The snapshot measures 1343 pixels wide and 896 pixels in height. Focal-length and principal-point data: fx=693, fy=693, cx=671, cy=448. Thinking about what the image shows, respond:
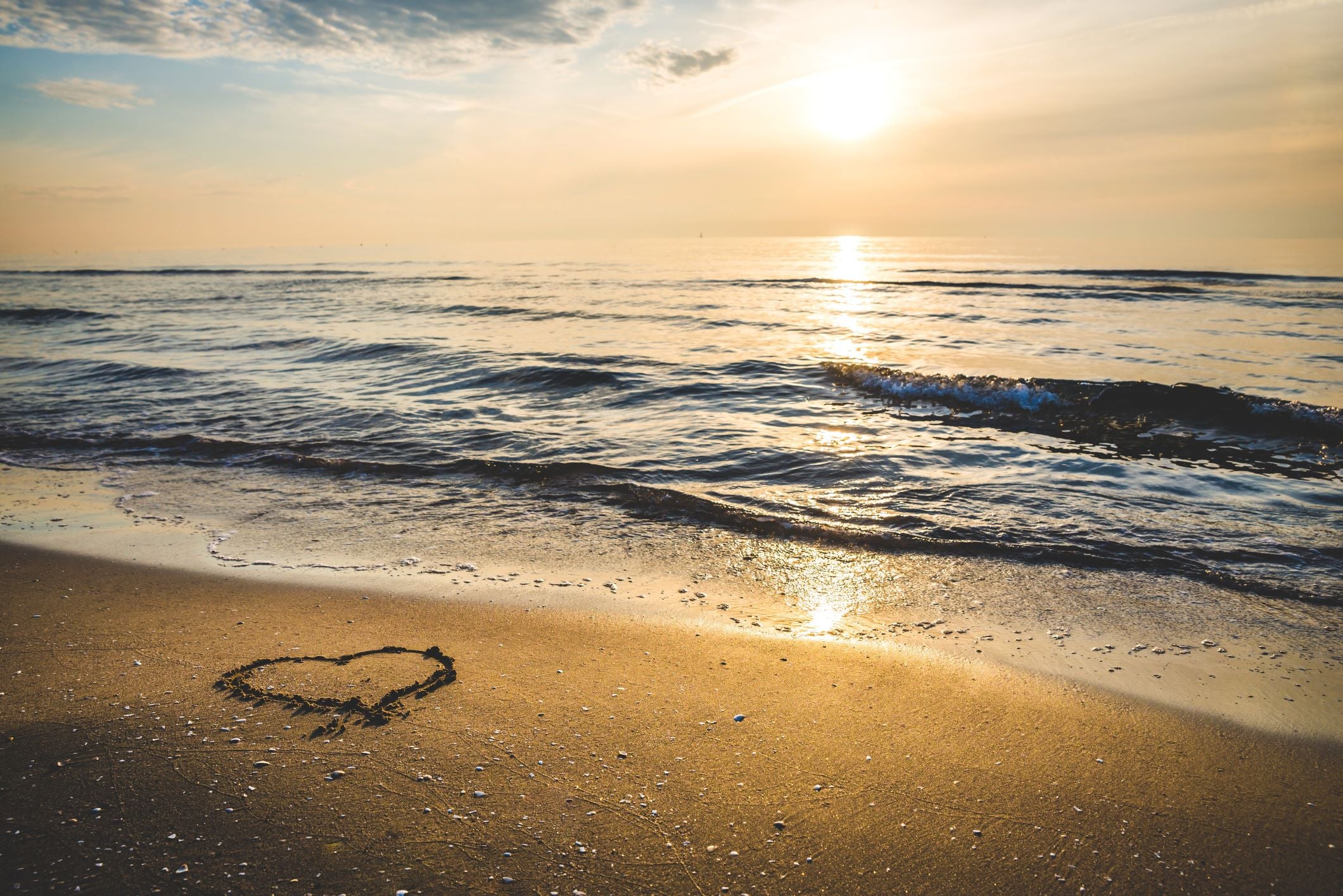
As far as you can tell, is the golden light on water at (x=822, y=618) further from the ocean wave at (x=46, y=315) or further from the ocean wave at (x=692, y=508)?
the ocean wave at (x=46, y=315)

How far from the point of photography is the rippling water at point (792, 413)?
7438 millimetres

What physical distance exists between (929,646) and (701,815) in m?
2.41

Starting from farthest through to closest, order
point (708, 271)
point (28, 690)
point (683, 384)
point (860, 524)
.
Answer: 1. point (708, 271)
2. point (683, 384)
3. point (860, 524)
4. point (28, 690)

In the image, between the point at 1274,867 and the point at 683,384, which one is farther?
the point at 683,384

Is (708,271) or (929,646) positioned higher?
(708,271)

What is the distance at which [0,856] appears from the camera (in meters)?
2.60

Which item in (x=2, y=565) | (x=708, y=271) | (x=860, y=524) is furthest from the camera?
(x=708, y=271)

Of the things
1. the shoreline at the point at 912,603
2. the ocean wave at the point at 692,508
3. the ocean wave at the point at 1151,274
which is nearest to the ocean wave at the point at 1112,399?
the ocean wave at the point at 692,508

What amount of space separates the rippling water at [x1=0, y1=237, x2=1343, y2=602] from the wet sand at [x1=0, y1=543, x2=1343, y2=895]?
2851 millimetres

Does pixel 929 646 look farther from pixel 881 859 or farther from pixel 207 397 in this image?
pixel 207 397

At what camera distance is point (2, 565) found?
5809 millimetres

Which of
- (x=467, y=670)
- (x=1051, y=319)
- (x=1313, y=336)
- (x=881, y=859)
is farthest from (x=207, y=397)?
(x=1313, y=336)

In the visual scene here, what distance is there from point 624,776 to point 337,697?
5.70 ft

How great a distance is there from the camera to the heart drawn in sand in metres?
3.66
